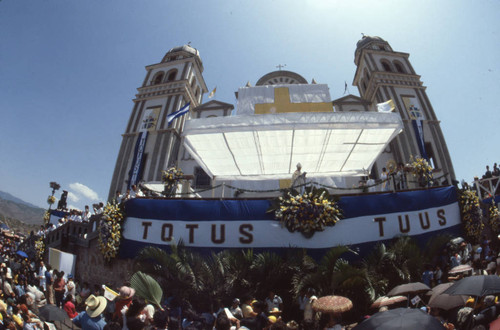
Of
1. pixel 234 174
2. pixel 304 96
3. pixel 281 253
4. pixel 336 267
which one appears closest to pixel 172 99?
pixel 234 174

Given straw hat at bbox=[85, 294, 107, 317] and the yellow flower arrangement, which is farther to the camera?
the yellow flower arrangement

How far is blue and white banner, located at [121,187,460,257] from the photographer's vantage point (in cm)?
965

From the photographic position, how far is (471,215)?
10.0 metres

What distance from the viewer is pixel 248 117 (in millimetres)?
10906

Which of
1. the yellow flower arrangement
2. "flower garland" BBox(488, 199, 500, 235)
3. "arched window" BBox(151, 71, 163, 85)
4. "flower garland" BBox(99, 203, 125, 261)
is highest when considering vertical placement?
"arched window" BBox(151, 71, 163, 85)

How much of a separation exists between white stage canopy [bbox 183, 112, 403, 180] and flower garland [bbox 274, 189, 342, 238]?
2815 mm

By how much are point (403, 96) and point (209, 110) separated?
17.5 metres

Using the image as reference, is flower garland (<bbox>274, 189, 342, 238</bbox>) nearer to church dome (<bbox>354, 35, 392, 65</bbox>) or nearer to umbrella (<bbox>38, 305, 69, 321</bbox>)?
umbrella (<bbox>38, 305, 69, 321</bbox>)

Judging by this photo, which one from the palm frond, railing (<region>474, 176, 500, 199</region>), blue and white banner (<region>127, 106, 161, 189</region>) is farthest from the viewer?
blue and white banner (<region>127, 106, 161, 189</region>)

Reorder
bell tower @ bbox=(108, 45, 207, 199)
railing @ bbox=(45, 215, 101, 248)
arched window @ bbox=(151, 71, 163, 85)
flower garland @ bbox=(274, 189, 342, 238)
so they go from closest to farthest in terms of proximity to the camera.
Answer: flower garland @ bbox=(274, 189, 342, 238), railing @ bbox=(45, 215, 101, 248), bell tower @ bbox=(108, 45, 207, 199), arched window @ bbox=(151, 71, 163, 85)

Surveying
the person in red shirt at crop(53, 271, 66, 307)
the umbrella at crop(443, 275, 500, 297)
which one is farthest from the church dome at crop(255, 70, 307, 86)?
the umbrella at crop(443, 275, 500, 297)

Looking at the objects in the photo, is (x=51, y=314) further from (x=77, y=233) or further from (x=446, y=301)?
(x=446, y=301)

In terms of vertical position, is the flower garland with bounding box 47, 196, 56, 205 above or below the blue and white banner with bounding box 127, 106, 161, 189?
below

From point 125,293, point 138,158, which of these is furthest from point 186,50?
point 125,293
